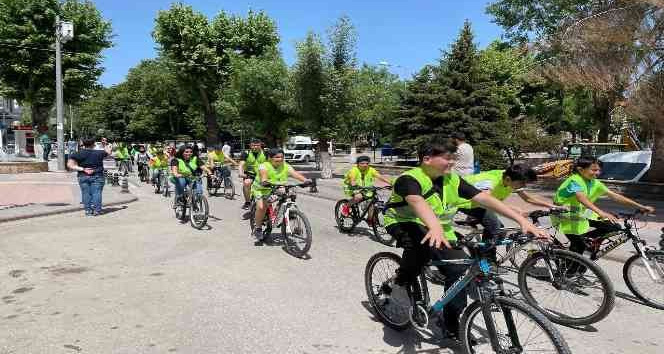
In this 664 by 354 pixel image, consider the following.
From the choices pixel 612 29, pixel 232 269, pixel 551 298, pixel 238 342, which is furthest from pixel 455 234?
pixel 612 29

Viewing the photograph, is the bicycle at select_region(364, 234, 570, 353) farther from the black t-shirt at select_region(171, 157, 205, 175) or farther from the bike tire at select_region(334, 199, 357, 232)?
the black t-shirt at select_region(171, 157, 205, 175)

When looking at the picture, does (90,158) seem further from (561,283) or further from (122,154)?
(122,154)

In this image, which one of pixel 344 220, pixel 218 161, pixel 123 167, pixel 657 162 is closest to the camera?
pixel 344 220

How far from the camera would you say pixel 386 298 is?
184 inches

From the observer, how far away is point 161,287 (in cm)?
592

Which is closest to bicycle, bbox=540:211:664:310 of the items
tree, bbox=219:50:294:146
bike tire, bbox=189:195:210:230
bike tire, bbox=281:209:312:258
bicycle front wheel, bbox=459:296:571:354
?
bicycle front wheel, bbox=459:296:571:354

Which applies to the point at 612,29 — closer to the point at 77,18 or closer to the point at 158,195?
the point at 158,195

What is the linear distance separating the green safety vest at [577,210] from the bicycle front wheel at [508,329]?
2625 millimetres

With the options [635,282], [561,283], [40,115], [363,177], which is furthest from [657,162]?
[40,115]

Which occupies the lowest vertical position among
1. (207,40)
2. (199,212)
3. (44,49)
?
(199,212)

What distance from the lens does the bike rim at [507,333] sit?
3.19 m

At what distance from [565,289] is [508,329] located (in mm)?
2144

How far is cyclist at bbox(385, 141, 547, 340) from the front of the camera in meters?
3.68

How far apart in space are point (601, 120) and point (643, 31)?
14.8 metres
